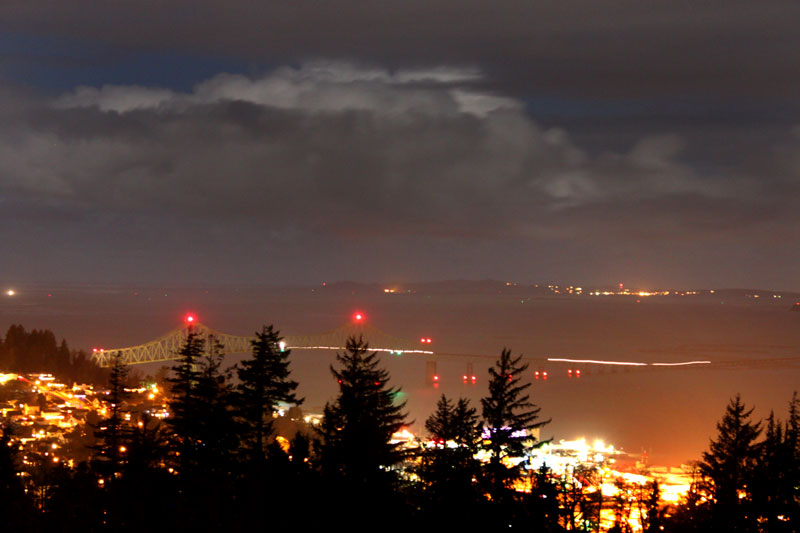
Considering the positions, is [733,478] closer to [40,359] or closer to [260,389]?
[260,389]

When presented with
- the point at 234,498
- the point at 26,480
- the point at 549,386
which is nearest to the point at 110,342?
the point at 549,386

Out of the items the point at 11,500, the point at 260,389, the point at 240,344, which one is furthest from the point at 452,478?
the point at 240,344

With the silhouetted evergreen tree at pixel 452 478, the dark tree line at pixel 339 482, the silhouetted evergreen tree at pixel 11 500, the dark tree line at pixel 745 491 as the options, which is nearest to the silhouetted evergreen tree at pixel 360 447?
the dark tree line at pixel 339 482

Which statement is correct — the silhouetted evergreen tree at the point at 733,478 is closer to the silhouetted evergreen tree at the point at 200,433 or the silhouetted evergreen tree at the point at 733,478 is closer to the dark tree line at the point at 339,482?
the dark tree line at the point at 339,482

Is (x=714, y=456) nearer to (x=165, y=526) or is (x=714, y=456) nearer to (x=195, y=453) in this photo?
(x=195, y=453)

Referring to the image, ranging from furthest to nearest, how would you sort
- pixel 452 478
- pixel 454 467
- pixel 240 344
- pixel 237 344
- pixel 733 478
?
pixel 240 344 < pixel 237 344 < pixel 733 478 < pixel 454 467 < pixel 452 478

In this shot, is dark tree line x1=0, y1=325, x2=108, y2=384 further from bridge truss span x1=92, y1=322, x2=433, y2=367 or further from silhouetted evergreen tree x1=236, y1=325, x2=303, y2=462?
silhouetted evergreen tree x1=236, y1=325, x2=303, y2=462
